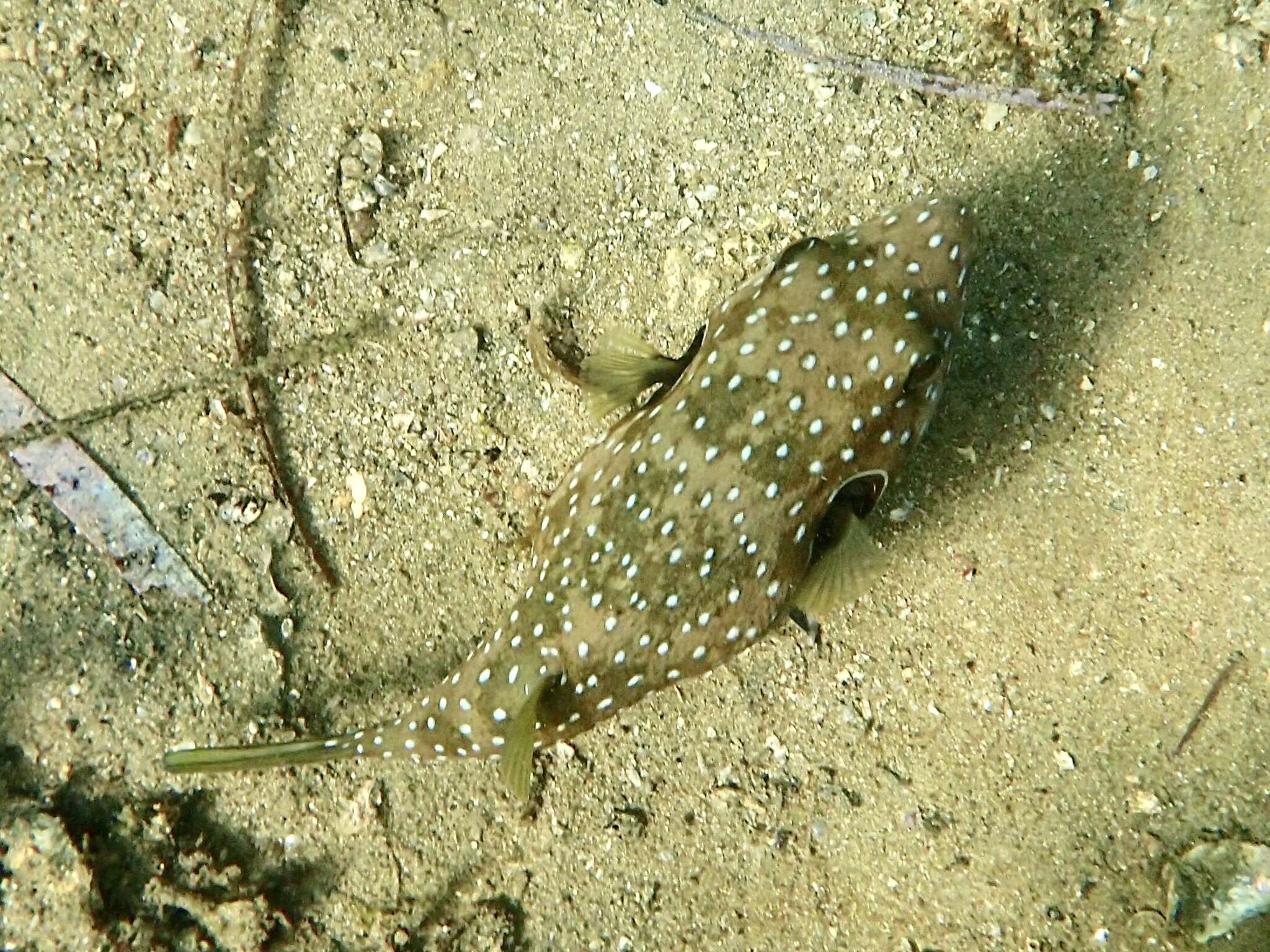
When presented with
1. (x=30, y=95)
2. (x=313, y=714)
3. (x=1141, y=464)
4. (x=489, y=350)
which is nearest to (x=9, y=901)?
(x=313, y=714)

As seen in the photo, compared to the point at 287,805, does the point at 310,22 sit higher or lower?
higher

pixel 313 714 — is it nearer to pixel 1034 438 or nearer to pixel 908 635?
pixel 908 635

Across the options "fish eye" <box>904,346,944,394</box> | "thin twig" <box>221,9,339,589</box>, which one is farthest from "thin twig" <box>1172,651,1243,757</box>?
"thin twig" <box>221,9,339,589</box>

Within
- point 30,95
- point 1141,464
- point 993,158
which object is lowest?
point 1141,464

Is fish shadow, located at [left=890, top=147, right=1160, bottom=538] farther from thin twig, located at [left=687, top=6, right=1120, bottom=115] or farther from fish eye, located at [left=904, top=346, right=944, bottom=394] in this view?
fish eye, located at [left=904, top=346, right=944, bottom=394]

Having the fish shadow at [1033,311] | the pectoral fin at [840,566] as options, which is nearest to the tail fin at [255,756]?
the pectoral fin at [840,566]
